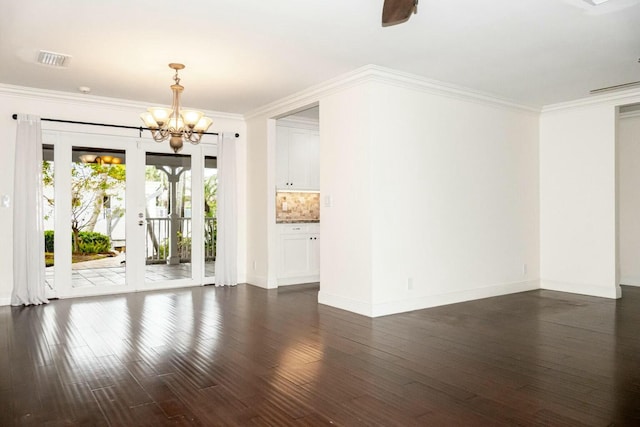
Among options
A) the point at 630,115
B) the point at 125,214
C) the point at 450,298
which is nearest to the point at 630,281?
the point at 630,115

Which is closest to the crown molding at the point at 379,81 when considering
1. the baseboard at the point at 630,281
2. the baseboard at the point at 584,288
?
the baseboard at the point at 584,288

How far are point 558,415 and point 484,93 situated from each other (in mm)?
4502

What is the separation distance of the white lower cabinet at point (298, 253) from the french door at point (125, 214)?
3.66ft

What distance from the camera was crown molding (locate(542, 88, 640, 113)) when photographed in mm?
5996

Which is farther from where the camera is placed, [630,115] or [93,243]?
[630,115]

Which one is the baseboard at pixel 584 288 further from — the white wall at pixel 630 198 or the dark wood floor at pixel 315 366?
the white wall at pixel 630 198

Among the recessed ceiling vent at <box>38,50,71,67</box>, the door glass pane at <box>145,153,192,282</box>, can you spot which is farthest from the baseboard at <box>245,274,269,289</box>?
the recessed ceiling vent at <box>38,50,71,67</box>

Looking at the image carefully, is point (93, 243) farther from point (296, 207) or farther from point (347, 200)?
point (347, 200)

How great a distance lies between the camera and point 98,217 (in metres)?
6.43

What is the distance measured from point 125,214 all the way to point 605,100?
672 centimetres

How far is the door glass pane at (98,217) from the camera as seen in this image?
6.29m

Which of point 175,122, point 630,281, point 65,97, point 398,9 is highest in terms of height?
point 65,97

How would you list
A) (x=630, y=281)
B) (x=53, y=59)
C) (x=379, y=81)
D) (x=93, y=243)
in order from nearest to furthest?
(x=53, y=59) → (x=379, y=81) → (x=93, y=243) → (x=630, y=281)

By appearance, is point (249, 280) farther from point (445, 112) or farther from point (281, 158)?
point (445, 112)
